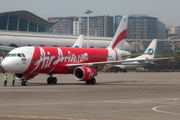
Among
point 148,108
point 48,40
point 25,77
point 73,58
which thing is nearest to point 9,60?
point 25,77

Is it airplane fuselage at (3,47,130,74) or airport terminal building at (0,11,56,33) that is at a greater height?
airport terminal building at (0,11,56,33)

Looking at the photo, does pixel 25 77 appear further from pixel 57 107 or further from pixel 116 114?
pixel 116 114

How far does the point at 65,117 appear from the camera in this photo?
46.3 feet

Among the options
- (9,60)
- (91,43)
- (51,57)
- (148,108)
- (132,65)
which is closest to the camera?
(148,108)

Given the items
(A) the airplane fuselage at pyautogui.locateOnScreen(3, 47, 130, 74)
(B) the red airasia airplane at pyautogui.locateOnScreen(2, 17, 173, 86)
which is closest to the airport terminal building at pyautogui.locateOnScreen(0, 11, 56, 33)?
(A) the airplane fuselage at pyautogui.locateOnScreen(3, 47, 130, 74)

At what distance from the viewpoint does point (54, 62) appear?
3912 centimetres

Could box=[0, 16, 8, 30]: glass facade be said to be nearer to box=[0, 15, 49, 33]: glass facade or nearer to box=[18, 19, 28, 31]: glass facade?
box=[0, 15, 49, 33]: glass facade

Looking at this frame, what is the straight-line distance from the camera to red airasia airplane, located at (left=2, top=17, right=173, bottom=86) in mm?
36219

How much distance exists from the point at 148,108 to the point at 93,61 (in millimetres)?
27432

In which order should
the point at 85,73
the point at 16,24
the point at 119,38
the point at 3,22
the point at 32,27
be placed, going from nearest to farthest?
the point at 85,73
the point at 119,38
the point at 3,22
the point at 16,24
the point at 32,27

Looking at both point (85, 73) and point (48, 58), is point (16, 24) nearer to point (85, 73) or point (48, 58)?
point (48, 58)

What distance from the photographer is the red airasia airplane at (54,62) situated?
119 feet

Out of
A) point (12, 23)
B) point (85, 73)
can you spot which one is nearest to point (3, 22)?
point (12, 23)

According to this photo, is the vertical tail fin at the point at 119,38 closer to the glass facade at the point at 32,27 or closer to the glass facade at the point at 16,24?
the glass facade at the point at 16,24
